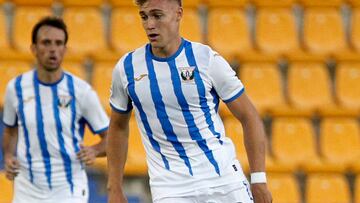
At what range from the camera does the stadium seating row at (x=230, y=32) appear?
11789 mm

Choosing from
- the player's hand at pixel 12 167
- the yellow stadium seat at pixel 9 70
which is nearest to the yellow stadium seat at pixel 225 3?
the yellow stadium seat at pixel 9 70

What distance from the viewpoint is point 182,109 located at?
5098 millimetres

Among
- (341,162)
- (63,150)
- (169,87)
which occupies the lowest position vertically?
(341,162)

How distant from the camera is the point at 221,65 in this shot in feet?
16.6

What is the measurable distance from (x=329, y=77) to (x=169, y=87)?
718 cm

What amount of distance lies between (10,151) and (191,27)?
5.05 meters

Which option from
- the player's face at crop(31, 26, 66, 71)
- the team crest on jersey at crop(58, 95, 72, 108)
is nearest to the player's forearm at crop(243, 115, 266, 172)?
the team crest on jersey at crop(58, 95, 72, 108)

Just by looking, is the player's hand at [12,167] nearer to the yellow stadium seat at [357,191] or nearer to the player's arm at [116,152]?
the player's arm at [116,152]

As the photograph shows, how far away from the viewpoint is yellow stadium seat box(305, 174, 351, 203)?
10312 millimetres

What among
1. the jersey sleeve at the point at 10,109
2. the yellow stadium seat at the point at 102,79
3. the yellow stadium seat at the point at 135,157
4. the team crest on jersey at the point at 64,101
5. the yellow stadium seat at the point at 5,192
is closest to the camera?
the team crest on jersey at the point at 64,101

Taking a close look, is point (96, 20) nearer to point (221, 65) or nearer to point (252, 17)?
point (252, 17)

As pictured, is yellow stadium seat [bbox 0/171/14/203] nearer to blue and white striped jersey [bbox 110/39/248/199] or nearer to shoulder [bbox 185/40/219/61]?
blue and white striped jersey [bbox 110/39/248/199]

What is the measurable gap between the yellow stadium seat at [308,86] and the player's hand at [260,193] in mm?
6529

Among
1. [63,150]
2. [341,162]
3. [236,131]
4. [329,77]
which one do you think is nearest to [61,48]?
[63,150]
